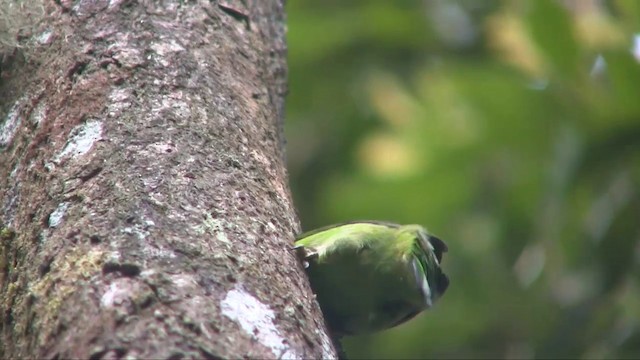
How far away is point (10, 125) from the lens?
2.03 m

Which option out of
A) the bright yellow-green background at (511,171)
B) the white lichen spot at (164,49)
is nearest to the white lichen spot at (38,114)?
the white lichen spot at (164,49)

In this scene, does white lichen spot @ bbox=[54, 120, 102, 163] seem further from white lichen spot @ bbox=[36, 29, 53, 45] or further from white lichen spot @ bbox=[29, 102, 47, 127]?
white lichen spot @ bbox=[36, 29, 53, 45]

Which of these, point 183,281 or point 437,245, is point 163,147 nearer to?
point 183,281

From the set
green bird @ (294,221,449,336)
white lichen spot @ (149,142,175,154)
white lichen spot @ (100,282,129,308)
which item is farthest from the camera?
green bird @ (294,221,449,336)

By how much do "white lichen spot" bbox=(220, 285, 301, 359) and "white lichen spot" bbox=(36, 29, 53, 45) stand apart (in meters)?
0.86

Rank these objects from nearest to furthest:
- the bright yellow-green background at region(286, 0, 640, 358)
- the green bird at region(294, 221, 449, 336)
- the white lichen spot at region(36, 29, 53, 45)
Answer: the green bird at region(294, 221, 449, 336) → the white lichen spot at region(36, 29, 53, 45) → the bright yellow-green background at region(286, 0, 640, 358)

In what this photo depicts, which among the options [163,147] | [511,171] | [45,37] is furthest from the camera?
[511,171]

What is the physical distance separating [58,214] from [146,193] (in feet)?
0.54

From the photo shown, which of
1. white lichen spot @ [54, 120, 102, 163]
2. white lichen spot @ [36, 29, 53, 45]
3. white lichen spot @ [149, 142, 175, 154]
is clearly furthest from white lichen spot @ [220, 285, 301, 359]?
white lichen spot @ [36, 29, 53, 45]

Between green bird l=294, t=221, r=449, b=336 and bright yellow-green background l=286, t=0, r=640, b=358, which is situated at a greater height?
green bird l=294, t=221, r=449, b=336

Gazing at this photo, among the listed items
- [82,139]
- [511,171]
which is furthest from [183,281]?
[511,171]

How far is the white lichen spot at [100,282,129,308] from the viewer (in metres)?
1.44

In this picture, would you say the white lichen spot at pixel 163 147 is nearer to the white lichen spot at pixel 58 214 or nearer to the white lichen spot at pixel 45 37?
the white lichen spot at pixel 58 214

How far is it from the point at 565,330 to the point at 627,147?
75 cm
